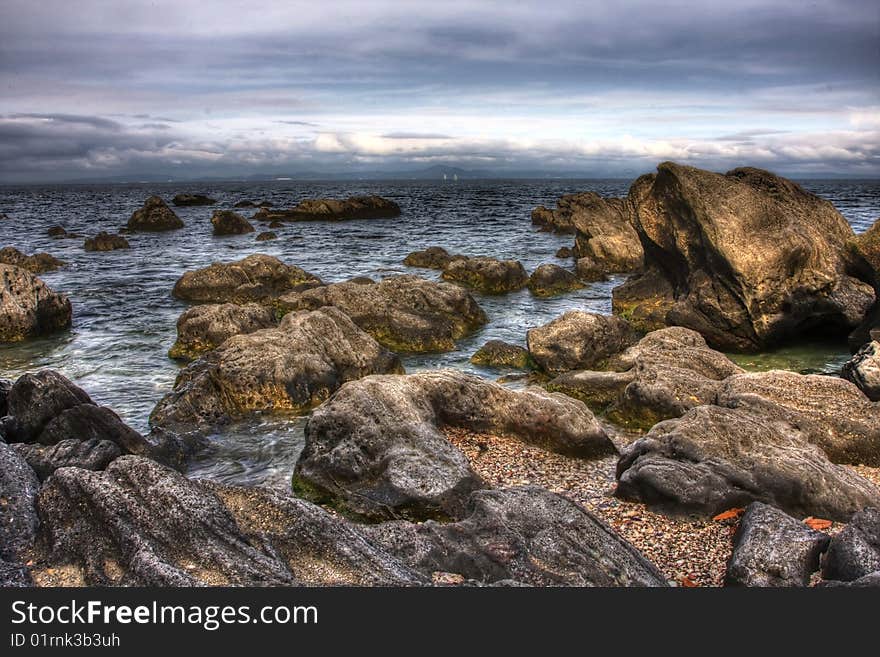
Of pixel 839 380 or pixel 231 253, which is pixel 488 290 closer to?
pixel 839 380

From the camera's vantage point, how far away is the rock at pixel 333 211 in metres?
95.6

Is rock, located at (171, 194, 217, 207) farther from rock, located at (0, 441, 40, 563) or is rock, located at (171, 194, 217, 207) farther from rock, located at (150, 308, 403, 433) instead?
rock, located at (0, 441, 40, 563)

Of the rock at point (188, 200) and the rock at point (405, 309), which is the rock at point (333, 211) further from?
the rock at point (405, 309)

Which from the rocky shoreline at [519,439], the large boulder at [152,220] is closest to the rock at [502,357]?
the rocky shoreline at [519,439]

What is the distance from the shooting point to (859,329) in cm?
2314

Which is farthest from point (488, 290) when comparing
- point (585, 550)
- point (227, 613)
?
point (227, 613)

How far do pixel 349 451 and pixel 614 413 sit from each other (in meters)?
7.84

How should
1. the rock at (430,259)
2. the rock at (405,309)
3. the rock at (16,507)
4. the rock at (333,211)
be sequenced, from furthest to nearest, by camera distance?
1. the rock at (333,211)
2. the rock at (430,259)
3. the rock at (405,309)
4. the rock at (16,507)

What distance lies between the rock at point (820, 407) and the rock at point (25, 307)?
25255 millimetres

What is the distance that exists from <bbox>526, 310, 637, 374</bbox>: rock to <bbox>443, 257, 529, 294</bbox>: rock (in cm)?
1482

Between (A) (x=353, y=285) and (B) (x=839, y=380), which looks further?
(A) (x=353, y=285)

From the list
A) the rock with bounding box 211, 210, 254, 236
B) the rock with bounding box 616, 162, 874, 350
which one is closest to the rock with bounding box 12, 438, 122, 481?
the rock with bounding box 616, 162, 874, 350

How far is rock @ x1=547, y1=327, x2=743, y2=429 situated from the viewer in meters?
17.7

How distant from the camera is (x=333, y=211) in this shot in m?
96.9
